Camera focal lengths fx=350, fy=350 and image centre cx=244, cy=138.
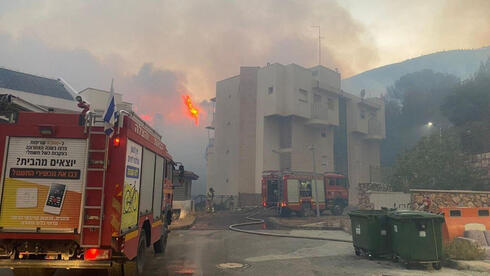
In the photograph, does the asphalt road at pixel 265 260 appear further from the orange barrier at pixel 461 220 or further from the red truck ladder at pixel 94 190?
the orange barrier at pixel 461 220

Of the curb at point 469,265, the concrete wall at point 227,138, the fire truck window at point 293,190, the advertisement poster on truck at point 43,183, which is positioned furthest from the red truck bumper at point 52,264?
the concrete wall at point 227,138

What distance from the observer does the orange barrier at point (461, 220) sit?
37.0 feet

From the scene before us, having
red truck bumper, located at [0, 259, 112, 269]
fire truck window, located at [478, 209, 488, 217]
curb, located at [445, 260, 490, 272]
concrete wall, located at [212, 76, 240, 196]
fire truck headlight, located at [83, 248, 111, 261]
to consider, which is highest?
concrete wall, located at [212, 76, 240, 196]

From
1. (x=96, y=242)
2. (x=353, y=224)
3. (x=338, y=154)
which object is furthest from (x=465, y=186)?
(x=96, y=242)

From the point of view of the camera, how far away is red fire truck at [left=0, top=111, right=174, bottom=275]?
579 centimetres

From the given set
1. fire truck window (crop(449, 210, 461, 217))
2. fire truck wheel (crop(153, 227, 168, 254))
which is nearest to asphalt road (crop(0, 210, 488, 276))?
fire truck wheel (crop(153, 227, 168, 254))

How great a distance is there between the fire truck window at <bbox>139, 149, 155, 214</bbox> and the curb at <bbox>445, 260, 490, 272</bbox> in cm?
762

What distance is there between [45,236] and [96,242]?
0.86m

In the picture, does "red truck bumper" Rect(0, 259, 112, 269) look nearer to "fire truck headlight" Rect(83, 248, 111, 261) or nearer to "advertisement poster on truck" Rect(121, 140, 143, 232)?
"fire truck headlight" Rect(83, 248, 111, 261)

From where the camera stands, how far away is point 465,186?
2312 centimetres

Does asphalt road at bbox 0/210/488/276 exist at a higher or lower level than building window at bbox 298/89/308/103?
lower

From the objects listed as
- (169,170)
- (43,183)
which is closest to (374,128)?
(169,170)

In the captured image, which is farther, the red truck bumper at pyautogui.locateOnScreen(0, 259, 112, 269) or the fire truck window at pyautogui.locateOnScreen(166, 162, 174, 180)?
the fire truck window at pyautogui.locateOnScreen(166, 162, 174, 180)

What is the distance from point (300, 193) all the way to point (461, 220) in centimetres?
1415
